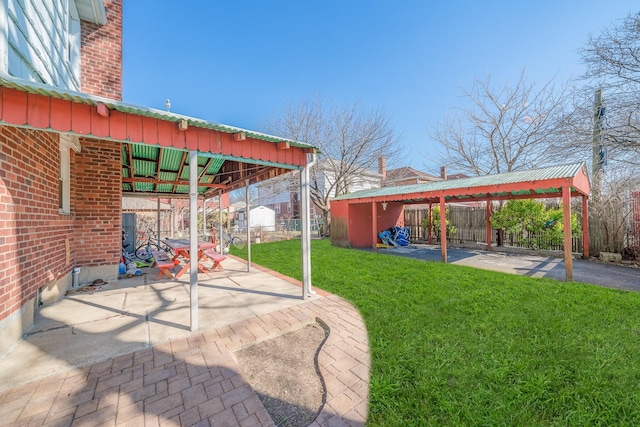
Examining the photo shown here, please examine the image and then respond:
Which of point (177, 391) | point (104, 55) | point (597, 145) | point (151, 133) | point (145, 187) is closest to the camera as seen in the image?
point (177, 391)

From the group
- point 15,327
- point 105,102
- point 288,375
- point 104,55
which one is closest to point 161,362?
point 288,375

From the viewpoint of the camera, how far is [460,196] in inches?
394

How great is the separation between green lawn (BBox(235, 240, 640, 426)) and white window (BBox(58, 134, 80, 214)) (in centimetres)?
524

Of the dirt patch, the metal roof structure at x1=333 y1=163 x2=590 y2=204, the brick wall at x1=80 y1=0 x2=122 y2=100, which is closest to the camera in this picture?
the dirt patch

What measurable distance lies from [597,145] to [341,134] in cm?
1212

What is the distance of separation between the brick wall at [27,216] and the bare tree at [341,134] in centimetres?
1333

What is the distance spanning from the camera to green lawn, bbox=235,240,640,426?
2006 millimetres

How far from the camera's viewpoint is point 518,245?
10.5 metres

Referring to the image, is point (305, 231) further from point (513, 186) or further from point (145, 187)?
point (145, 187)

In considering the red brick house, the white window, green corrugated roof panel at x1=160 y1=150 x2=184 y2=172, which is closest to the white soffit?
the red brick house

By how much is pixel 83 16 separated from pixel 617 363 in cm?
1132

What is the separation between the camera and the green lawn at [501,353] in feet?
6.58

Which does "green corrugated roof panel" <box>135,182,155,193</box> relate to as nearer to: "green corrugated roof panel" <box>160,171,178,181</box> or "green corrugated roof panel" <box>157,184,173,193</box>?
"green corrugated roof panel" <box>157,184,173,193</box>

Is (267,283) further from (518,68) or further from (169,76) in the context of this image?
(518,68)
